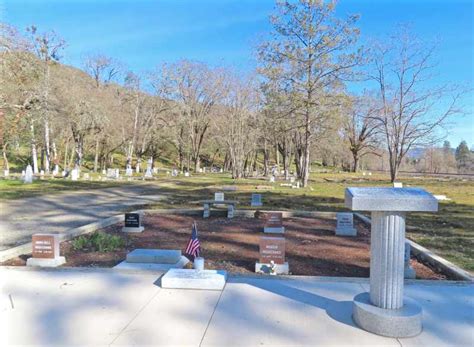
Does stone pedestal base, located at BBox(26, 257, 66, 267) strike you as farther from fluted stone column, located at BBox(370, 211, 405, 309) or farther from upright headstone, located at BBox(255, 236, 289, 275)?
fluted stone column, located at BBox(370, 211, 405, 309)

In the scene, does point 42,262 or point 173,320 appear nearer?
point 173,320

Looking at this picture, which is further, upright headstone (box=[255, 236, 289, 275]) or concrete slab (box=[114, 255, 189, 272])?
upright headstone (box=[255, 236, 289, 275])

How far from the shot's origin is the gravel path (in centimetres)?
884

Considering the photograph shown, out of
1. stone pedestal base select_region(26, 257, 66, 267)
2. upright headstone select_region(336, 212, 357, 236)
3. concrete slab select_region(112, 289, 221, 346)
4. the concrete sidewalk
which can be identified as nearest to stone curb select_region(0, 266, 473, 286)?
the concrete sidewalk

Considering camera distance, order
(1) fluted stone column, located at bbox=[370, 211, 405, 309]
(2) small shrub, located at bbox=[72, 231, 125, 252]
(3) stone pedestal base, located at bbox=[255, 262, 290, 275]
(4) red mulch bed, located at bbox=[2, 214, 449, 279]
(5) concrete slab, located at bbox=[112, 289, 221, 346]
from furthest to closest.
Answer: (2) small shrub, located at bbox=[72, 231, 125, 252] → (4) red mulch bed, located at bbox=[2, 214, 449, 279] → (3) stone pedestal base, located at bbox=[255, 262, 290, 275] → (1) fluted stone column, located at bbox=[370, 211, 405, 309] → (5) concrete slab, located at bbox=[112, 289, 221, 346]

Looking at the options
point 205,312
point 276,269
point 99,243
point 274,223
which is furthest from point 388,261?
point 274,223

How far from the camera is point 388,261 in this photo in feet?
11.7

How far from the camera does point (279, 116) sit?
2534 cm

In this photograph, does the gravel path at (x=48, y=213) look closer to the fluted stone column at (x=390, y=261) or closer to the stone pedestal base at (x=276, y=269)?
the stone pedestal base at (x=276, y=269)

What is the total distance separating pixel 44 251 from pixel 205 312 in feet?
10.5

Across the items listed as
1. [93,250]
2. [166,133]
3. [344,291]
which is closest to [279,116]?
[93,250]

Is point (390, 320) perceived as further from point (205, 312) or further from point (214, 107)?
point (214, 107)

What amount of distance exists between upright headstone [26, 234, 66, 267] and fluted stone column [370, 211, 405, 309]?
448cm

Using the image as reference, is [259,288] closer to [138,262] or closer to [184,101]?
[138,262]
